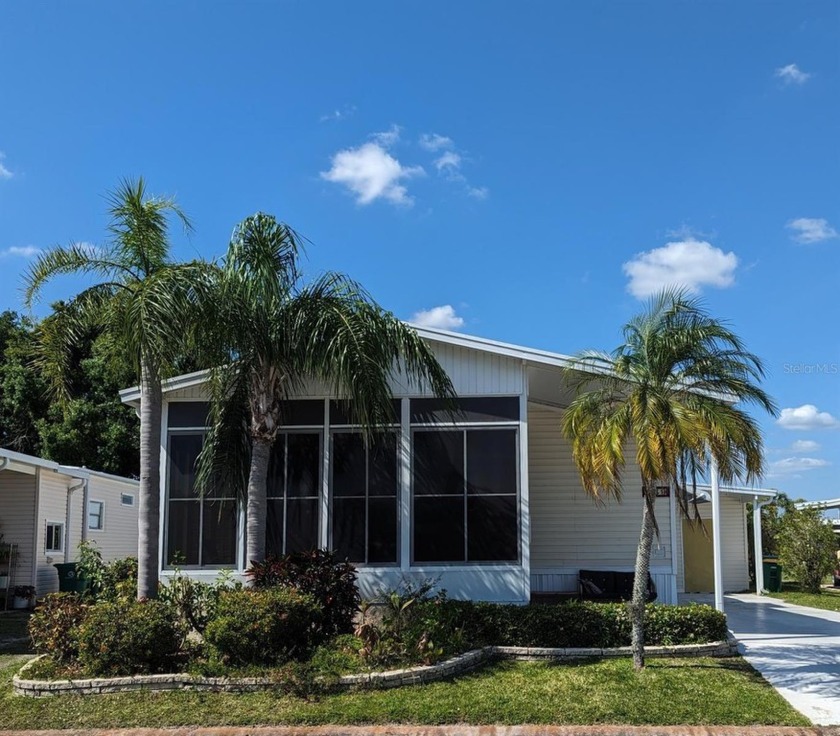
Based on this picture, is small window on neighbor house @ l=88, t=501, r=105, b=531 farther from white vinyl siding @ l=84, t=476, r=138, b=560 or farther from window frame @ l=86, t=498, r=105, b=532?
white vinyl siding @ l=84, t=476, r=138, b=560

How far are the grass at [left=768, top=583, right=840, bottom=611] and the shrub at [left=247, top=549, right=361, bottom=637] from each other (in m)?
10.7

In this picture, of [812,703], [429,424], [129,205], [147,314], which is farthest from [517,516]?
[129,205]

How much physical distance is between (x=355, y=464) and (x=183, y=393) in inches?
111

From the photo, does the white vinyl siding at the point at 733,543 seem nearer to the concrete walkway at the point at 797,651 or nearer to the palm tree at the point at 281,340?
the concrete walkway at the point at 797,651

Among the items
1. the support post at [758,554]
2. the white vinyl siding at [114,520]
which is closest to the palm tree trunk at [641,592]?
the support post at [758,554]

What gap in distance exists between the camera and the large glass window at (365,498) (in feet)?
38.2

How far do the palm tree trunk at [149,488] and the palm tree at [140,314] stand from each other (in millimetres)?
12

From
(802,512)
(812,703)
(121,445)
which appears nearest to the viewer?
(812,703)

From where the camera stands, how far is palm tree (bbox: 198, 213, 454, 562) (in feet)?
33.3

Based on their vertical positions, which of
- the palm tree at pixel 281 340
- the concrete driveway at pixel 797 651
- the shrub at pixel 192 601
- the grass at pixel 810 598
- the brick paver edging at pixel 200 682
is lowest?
the grass at pixel 810 598

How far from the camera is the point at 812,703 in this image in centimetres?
784

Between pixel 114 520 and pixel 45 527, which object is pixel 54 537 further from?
pixel 114 520

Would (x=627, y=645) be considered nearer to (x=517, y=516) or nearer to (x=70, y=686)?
(x=517, y=516)

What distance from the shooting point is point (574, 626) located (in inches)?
384
